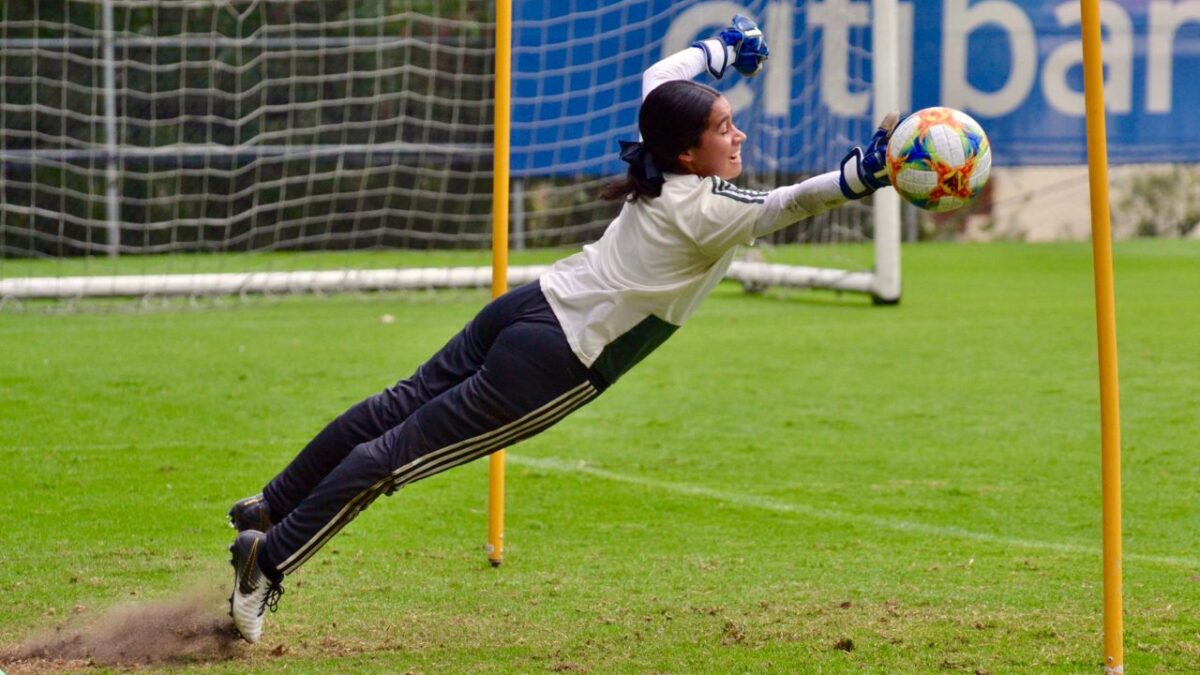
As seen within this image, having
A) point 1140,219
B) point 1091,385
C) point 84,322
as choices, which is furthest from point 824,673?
point 1140,219

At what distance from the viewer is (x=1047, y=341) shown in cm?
1196

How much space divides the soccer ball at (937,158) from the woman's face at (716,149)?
58cm

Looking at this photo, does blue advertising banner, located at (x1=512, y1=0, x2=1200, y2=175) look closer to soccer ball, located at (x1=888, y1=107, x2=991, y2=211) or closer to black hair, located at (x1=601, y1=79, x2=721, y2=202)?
black hair, located at (x1=601, y1=79, x2=721, y2=202)

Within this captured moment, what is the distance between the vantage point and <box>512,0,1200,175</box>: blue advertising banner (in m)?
15.4

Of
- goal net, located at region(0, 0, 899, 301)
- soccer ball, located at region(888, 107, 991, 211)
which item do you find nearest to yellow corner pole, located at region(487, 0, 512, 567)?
soccer ball, located at region(888, 107, 991, 211)

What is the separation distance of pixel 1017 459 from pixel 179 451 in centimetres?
431

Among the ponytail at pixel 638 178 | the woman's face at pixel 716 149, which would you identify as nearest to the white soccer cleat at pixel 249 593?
the ponytail at pixel 638 178

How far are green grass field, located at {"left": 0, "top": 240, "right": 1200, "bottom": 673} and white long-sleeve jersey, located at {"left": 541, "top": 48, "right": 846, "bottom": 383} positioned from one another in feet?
3.25

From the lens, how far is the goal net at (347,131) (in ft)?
50.3

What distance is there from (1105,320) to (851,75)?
11.1 m

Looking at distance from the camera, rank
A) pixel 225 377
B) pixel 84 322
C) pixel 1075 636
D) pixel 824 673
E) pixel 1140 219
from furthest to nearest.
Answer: pixel 1140 219 → pixel 84 322 → pixel 225 377 → pixel 1075 636 → pixel 824 673

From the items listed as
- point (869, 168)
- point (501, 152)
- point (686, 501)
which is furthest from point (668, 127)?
point (686, 501)

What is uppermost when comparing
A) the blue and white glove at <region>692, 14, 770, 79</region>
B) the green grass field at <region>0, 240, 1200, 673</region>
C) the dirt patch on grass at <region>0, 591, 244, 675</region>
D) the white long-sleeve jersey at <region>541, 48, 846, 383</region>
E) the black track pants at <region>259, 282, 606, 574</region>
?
the blue and white glove at <region>692, 14, 770, 79</region>

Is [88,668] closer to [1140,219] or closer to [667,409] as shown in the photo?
[667,409]
